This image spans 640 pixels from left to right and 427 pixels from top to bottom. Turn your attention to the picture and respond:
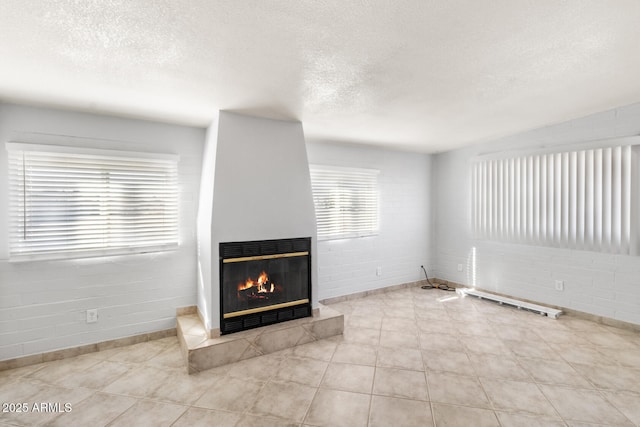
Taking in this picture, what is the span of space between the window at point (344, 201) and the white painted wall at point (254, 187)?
941 millimetres

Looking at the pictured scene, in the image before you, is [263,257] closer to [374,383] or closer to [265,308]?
[265,308]

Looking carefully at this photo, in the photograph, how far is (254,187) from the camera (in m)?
3.17

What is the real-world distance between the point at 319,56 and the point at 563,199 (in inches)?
148

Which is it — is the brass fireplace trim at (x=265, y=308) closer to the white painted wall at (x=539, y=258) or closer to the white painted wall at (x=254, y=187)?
the white painted wall at (x=254, y=187)

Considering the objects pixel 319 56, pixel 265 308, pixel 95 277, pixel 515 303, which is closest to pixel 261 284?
pixel 265 308

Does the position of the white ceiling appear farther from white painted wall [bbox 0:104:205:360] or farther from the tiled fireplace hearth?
the tiled fireplace hearth

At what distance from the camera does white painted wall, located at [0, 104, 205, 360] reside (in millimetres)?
2771

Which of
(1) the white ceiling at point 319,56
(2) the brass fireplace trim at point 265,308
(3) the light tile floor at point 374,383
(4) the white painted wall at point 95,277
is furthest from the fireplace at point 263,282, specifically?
(1) the white ceiling at point 319,56


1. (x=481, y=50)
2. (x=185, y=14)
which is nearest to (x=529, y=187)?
(x=481, y=50)

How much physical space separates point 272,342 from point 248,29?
2738 millimetres

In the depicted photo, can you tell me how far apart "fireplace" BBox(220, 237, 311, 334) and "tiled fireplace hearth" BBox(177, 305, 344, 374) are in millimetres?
110

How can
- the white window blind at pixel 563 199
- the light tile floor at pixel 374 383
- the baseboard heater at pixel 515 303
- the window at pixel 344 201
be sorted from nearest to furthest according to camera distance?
the light tile floor at pixel 374 383
the white window blind at pixel 563 199
the baseboard heater at pixel 515 303
the window at pixel 344 201

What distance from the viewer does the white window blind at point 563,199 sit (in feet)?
11.1

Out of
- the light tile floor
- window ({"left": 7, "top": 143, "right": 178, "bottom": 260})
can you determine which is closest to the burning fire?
the light tile floor
